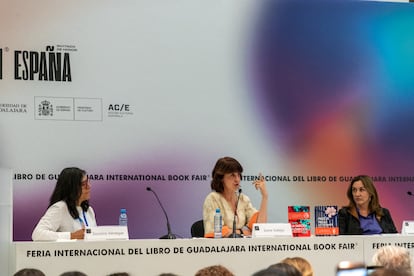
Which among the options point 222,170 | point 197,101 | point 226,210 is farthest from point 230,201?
point 197,101

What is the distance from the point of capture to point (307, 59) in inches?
277

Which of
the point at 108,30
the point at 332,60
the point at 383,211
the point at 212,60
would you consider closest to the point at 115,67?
the point at 108,30

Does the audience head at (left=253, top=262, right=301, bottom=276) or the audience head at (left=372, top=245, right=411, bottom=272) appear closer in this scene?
the audience head at (left=253, top=262, right=301, bottom=276)

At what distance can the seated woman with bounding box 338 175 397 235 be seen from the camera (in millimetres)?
5613

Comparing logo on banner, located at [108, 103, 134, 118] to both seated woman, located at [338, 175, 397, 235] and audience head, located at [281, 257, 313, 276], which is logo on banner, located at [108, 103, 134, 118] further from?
audience head, located at [281, 257, 313, 276]

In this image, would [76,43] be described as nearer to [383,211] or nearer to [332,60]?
[332,60]

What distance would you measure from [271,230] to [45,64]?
270 centimetres

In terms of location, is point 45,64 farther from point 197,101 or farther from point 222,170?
point 222,170

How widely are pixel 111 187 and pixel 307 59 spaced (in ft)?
7.40

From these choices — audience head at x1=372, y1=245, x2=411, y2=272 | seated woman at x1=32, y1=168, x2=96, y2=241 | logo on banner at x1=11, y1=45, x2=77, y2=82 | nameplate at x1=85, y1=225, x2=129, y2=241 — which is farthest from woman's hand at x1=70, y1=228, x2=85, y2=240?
logo on banner at x1=11, y1=45, x2=77, y2=82

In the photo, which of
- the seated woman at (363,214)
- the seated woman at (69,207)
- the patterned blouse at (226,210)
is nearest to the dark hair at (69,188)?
the seated woman at (69,207)

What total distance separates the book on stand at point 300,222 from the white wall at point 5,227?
184 centimetres

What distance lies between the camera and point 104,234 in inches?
177

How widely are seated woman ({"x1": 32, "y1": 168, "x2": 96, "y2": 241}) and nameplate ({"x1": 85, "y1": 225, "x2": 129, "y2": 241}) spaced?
0.41m
